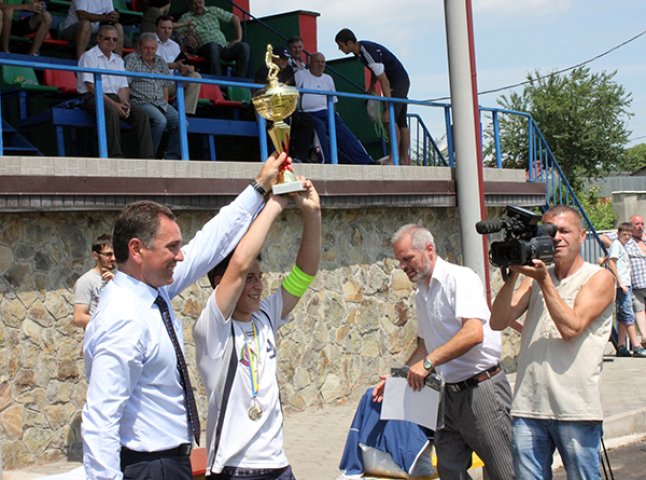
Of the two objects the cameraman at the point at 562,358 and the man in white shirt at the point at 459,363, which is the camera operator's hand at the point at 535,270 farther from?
the man in white shirt at the point at 459,363

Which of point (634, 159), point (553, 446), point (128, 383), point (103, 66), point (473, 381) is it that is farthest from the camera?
point (634, 159)

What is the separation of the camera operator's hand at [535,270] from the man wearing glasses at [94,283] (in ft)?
13.5

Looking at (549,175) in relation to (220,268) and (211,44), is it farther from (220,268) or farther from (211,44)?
(220,268)

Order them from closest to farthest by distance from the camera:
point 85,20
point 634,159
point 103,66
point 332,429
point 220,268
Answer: point 220,268 → point 332,429 → point 103,66 → point 85,20 → point 634,159

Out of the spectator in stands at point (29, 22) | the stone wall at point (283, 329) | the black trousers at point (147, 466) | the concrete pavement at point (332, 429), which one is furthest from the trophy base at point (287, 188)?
the spectator in stands at point (29, 22)

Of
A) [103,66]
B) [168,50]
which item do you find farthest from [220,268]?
[168,50]

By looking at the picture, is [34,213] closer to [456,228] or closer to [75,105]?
[75,105]

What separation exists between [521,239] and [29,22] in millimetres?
9201

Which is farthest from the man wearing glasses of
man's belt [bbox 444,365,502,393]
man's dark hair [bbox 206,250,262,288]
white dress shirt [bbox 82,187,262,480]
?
white dress shirt [bbox 82,187,262,480]

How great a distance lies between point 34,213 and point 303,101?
4812 mm

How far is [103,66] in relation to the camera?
11023 millimetres

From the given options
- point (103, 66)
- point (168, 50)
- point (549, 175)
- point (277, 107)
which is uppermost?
point (168, 50)

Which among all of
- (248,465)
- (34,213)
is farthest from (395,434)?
(34,213)

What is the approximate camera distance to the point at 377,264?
1189 cm
